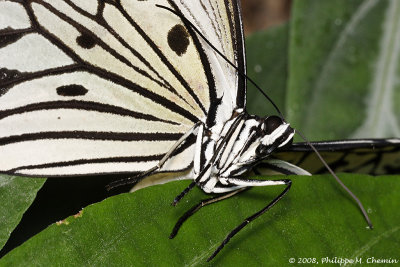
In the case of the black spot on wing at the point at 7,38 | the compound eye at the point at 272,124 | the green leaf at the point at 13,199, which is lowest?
the green leaf at the point at 13,199

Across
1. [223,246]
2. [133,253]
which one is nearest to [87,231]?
[133,253]

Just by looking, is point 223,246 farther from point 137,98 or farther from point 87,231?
point 137,98

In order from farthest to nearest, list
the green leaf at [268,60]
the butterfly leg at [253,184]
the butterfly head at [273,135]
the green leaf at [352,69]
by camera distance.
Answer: the green leaf at [268,60]
the green leaf at [352,69]
the butterfly head at [273,135]
the butterfly leg at [253,184]

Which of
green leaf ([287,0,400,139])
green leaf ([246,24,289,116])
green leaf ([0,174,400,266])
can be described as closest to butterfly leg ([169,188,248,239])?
green leaf ([0,174,400,266])

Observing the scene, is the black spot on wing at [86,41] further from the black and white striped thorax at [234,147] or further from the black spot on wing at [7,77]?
Answer: the black and white striped thorax at [234,147]

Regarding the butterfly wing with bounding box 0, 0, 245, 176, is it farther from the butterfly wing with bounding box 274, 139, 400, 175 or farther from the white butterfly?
the butterfly wing with bounding box 274, 139, 400, 175

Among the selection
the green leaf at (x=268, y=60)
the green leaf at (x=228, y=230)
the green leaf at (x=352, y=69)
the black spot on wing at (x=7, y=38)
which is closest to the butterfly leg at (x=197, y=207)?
the green leaf at (x=228, y=230)

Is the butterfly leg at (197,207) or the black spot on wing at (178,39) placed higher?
the black spot on wing at (178,39)
